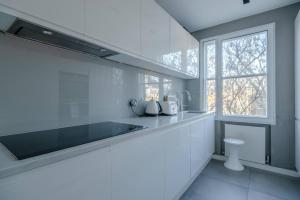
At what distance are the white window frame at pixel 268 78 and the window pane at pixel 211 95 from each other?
0.06 metres

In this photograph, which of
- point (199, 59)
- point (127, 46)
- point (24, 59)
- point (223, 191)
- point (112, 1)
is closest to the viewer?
point (24, 59)

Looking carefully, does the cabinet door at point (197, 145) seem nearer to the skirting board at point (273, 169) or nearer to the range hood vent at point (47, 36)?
the skirting board at point (273, 169)

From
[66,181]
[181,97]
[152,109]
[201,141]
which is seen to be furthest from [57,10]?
[181,97]

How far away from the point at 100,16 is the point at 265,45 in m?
2.69

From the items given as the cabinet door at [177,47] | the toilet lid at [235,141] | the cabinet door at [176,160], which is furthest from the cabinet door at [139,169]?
the toilet lid at [235,141]

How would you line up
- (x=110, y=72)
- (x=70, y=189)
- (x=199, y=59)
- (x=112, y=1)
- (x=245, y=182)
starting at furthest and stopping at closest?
(x=199, y=59) < (x=245, y=182) < (x=110, y=72) < (x=112, y=1) < (x=70, y=189)

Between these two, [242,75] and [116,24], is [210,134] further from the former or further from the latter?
[116,24]

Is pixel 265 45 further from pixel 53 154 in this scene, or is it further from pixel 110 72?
pixel 53 154

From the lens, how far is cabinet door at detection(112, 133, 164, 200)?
3.16 feet

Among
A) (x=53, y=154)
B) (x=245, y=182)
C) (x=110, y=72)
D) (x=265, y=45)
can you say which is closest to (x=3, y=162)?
(x=53, y=154)

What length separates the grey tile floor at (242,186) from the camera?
1.82 meters

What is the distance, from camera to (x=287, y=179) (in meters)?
2.21

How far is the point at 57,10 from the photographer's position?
3.00ft

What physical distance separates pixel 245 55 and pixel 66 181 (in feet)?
10.3
